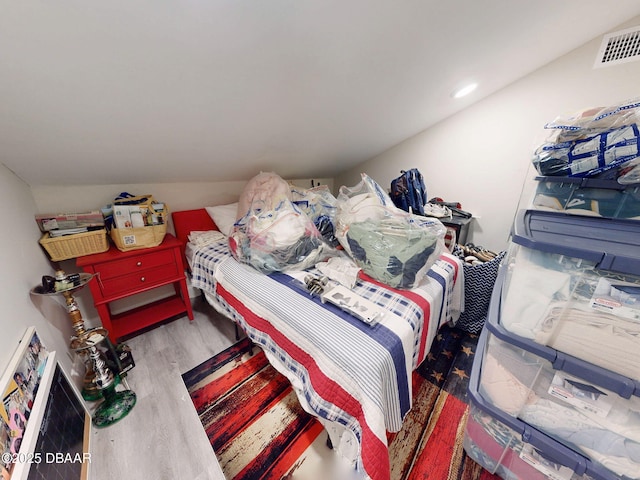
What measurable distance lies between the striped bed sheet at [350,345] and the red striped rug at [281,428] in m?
0.33

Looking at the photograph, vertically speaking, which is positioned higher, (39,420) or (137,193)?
(137,193)

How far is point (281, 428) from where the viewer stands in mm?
1099

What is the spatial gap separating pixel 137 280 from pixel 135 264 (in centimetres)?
13

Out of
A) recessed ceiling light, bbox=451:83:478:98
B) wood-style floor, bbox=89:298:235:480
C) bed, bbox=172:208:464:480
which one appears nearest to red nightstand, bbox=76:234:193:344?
wood-style floor, bbox=89:298:235:480

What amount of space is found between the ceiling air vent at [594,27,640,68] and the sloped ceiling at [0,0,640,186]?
3.2 inches

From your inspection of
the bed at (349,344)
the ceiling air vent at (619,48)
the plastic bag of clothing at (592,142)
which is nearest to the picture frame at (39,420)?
the bed at (349,344)

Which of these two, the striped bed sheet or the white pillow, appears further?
the white pillow

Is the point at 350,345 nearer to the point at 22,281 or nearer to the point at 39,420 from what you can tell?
the point at 39,420

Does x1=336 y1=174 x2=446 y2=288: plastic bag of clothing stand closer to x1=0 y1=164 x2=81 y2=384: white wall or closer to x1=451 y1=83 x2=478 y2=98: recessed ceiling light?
x1=451 y1=83 x2=478 y2=98: recessed ceiling light

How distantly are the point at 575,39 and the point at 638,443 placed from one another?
228cm

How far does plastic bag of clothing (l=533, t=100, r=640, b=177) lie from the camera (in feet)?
2.16

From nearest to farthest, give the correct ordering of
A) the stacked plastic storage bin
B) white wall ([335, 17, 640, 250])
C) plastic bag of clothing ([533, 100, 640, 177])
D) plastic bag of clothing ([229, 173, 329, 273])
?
the stacked plastic storage bin
plastic bag of clothing ([533, 100, 640, 177])
plastic bag of clothing ([229, 173, 329, 273])
white wall ([335, 17, 640, 250])

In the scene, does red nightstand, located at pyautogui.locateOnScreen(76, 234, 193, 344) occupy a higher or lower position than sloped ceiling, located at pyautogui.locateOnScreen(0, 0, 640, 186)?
lower

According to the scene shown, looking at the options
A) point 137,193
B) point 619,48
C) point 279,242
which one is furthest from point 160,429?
point 619,48
